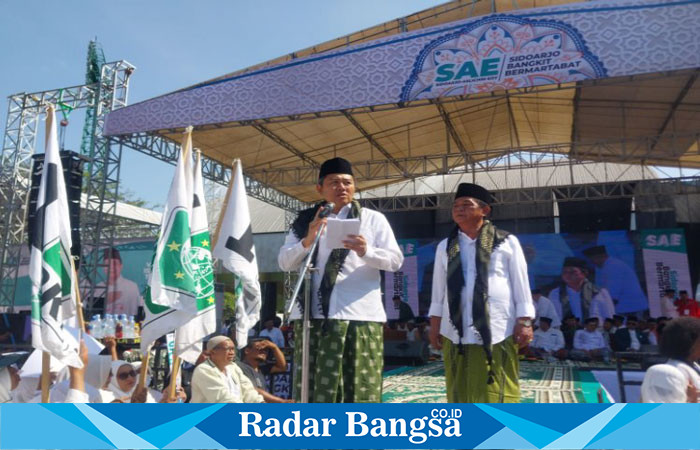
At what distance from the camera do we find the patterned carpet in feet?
19.9

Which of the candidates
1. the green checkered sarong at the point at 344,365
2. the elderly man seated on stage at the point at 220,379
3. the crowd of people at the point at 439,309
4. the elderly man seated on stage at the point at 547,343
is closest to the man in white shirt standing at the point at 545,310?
the elderly man seated on stage at the point at 547,343

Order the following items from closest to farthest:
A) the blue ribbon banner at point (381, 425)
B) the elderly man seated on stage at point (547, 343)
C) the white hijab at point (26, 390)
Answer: the blue ribbon banner at point (381, 425), the white hijab at point (26, 390), the elderly man seated on stage at point (547, 343)

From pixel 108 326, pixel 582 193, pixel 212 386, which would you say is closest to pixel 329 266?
pixel 212 386

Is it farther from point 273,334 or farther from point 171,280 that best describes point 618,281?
point 171,280

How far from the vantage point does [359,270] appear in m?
2.54

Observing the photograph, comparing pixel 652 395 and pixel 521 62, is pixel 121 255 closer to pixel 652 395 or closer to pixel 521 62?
pixel 521 62

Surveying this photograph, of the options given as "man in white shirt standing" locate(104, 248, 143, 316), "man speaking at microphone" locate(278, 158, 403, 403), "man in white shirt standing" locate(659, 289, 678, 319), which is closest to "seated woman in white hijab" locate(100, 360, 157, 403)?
"man speaking at microphone" locate(278, 158, 403, 403)

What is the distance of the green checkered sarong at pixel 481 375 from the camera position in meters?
2.44

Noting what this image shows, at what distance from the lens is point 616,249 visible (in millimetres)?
12570

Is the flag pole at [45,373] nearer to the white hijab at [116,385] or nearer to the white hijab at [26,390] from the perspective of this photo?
the white hijab at [26,390]

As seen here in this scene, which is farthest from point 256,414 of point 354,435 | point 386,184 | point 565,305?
point 386,184

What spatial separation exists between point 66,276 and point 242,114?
570 centimetres

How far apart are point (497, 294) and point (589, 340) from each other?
9.20 m

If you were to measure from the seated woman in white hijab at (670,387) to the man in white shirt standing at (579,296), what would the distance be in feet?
36.0
